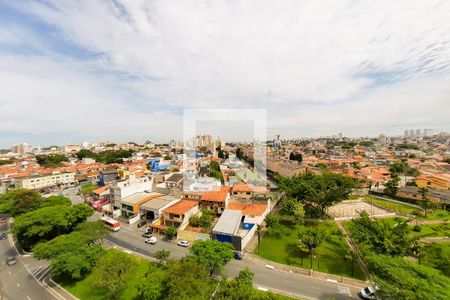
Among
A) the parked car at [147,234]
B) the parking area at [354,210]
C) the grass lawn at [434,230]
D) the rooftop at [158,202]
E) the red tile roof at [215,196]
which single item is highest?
the red tile roof at [215,196]

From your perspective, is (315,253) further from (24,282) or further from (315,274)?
(24,282)

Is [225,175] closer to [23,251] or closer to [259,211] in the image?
[259,211]

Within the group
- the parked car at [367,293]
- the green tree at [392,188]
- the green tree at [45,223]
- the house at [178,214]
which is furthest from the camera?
the green tree at [392,188]

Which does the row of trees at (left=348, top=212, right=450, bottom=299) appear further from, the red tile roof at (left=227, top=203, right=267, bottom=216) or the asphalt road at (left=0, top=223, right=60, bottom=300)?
the asphalt road at (left=0, top=223, right=60, bottom=300)

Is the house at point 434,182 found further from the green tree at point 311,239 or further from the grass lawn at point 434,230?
the green tree at point 311,239

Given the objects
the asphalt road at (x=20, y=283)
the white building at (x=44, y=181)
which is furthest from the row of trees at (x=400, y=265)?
the white building at (x=44, y=181)

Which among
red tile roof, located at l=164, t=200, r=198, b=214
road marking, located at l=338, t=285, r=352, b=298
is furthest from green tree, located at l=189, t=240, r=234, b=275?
red tile roof, located at l=164, t=200, r=198, b=214
